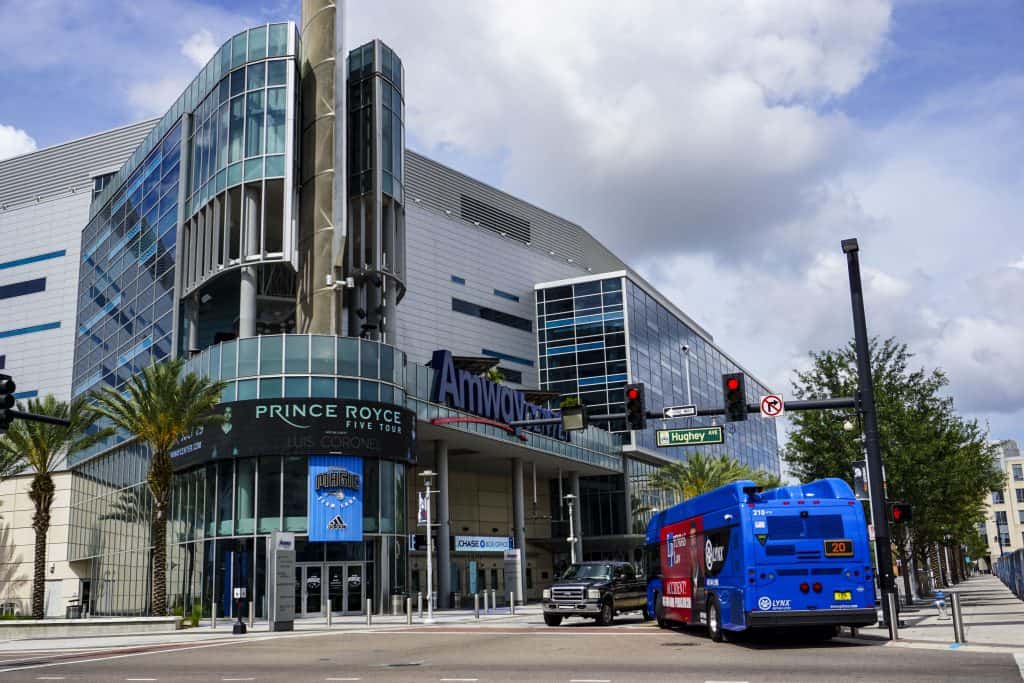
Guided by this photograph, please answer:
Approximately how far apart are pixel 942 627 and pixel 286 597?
2091 centimetres

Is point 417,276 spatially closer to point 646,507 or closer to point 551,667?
point 646,507

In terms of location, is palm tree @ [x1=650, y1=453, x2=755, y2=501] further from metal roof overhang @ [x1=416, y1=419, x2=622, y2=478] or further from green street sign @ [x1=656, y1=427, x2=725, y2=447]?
green street sign @ [x1=656, y1=427, x2=725, y2=447]

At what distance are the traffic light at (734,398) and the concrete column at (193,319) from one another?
1420 inches

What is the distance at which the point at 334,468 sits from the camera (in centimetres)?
4291

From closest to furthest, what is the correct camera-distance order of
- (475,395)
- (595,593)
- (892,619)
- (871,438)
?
1. (892,619)
2. (871,438)
3. (595,593)
4. (475,395)

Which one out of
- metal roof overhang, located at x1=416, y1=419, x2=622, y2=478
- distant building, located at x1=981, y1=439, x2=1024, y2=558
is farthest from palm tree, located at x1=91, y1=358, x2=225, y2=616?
distant building, located at x1=981, y1=439, x2=1024, y2=558

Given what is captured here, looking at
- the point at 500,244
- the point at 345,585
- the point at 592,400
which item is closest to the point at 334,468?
the point at 345,585

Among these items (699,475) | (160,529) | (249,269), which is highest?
(249,269)

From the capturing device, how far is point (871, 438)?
72.9 feet

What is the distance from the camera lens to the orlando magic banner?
42.3 meters

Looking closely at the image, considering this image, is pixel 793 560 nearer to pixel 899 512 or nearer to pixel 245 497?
pixel 899 512

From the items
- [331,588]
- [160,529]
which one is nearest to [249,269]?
[160,529]

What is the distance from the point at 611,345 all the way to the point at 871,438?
57376 millimetres

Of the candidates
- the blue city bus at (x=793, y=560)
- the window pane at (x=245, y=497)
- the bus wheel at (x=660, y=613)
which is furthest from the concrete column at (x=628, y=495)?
the blue city bus at (x=793, y=560)
